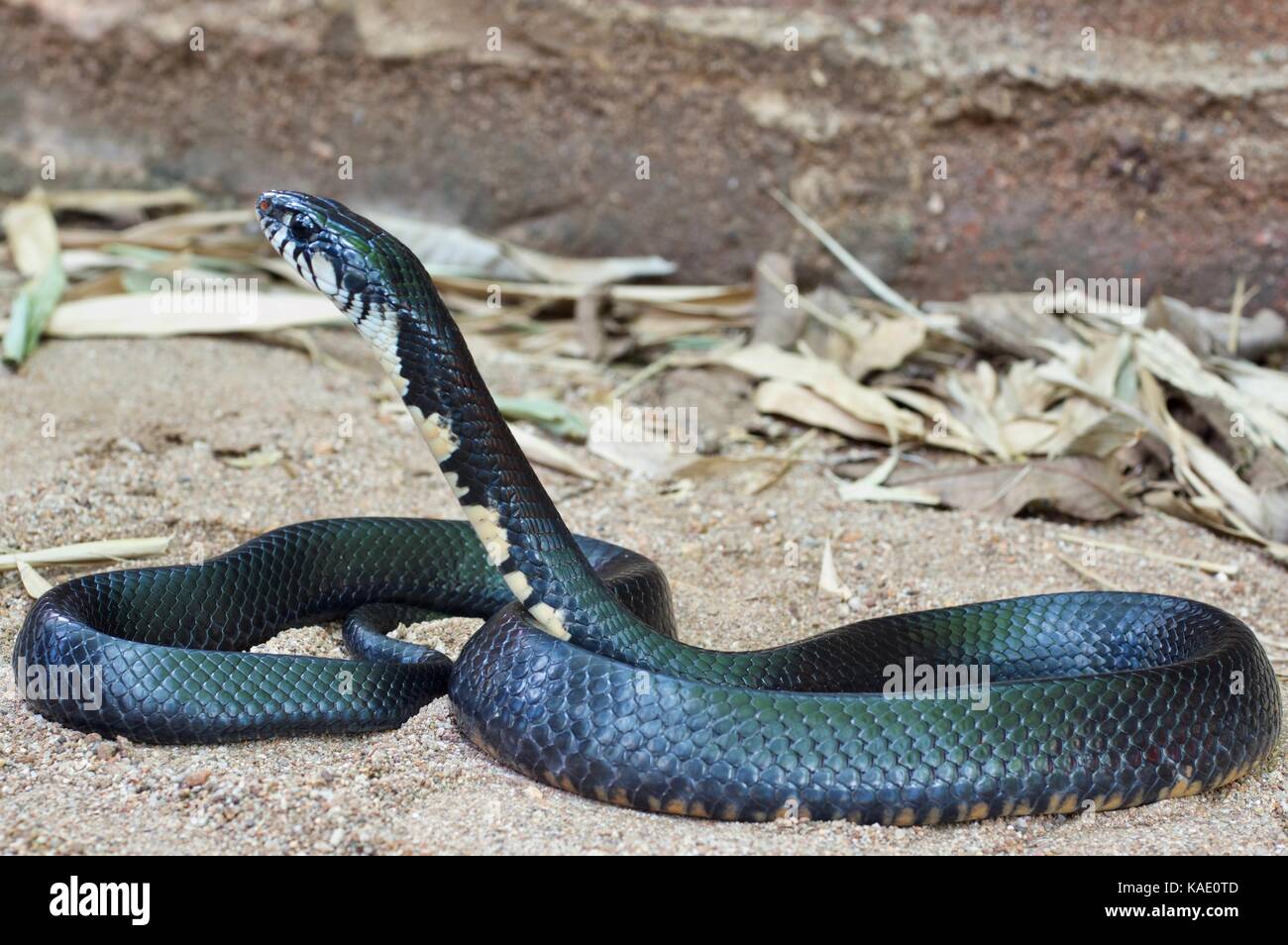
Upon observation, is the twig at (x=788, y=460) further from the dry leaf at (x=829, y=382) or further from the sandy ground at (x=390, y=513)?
the dry leaf at (x=829, y=382)

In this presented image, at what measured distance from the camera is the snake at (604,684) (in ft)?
11.6

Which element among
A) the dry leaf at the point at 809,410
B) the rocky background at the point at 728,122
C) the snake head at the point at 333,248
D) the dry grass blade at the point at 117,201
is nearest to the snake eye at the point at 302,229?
the snake head at the point at 333,248

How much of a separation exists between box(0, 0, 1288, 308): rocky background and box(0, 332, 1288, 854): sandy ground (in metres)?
1.29

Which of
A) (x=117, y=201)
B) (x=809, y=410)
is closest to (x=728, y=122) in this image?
(x=809, y=410)

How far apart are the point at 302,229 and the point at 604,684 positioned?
1.49 m

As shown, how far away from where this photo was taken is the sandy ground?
3414 mm

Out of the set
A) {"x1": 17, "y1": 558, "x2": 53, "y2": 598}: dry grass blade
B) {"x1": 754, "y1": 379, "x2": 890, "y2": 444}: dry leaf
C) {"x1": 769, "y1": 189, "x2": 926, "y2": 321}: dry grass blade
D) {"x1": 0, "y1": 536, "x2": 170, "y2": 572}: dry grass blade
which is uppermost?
{"x1": 769, "y1": 189, "x2": 926, "y2": 321}: dry grass blade

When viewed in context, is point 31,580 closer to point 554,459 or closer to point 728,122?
point 554,459

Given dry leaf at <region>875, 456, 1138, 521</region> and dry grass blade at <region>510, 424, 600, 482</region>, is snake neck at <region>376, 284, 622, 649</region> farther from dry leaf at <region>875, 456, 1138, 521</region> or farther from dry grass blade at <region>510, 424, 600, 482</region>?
dry leaf at <region>875, 456, 1138, 521</region>

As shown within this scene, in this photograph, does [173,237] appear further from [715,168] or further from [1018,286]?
[1018,286]

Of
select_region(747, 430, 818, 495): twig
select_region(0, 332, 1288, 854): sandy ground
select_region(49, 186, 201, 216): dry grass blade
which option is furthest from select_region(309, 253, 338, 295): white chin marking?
select_region(49, 186, 201, 216): dry grass blade

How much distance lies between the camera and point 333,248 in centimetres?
385

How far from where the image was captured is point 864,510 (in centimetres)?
590

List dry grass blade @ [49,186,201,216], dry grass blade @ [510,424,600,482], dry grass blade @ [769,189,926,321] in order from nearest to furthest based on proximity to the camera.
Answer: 1. dry grass blade @ [510,424,600,482]
2. dry grass blade @ [769,189,926,321]
3. dry grass blade @ [49,186,201,216]
